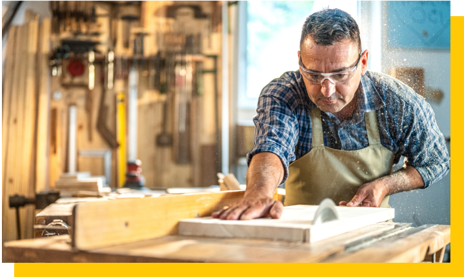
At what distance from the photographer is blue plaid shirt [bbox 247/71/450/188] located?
4.07 feet

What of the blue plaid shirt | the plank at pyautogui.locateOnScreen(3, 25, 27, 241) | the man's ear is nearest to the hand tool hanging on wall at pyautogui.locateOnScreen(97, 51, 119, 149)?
the plank at pyautogui.locateOnScreen(3, 25, 27, 241)

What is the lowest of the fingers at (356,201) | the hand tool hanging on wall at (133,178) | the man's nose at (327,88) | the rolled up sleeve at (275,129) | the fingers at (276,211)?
the hand tool hanging on wall at (133,178)

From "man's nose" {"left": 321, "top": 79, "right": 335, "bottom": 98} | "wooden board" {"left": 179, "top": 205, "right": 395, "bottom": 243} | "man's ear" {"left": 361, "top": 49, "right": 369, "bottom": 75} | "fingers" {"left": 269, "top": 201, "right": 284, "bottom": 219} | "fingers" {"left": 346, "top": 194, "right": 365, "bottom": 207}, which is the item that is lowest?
"fingers" {"left": 346, "top": 194, "right": 365, "bottom": 207}

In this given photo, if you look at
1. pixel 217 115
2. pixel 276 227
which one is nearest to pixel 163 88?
pixel 217 115

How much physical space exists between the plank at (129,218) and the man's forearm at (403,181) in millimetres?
564

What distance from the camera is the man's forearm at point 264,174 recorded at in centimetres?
109

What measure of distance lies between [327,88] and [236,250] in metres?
0.64

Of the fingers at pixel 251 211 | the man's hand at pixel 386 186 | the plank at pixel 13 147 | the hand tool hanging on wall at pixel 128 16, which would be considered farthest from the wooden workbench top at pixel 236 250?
the hand tool hanging on wall at pixel 128 16

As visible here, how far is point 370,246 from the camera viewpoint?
2.42 feet

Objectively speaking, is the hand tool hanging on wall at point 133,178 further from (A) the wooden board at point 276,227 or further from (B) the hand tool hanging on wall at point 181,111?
(A) the wooden board at point 276,227

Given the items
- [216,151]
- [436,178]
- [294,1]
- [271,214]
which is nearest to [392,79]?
[436,178]

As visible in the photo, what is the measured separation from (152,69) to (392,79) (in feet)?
7.06

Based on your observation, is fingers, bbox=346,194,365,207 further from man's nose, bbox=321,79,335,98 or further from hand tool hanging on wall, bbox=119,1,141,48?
hand tool hanging on wall, bbox=119,1,141,48

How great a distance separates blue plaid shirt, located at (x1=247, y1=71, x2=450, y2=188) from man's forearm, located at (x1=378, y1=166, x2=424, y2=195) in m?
0.02
